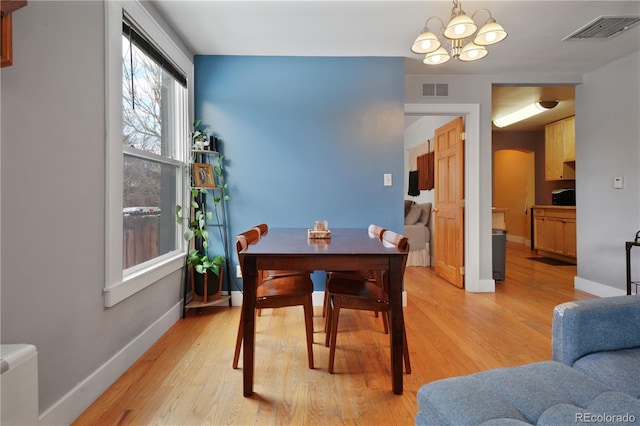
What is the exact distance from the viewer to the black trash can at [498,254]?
4.03m

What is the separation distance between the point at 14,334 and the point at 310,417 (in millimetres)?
1244

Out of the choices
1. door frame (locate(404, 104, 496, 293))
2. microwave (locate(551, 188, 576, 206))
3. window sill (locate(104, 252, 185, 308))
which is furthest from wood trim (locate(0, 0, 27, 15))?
microwave (locate(551, 188, 576, 206))

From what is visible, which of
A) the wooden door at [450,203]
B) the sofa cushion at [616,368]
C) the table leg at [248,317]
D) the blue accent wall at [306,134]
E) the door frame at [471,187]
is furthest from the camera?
the wooden door at [450,203]

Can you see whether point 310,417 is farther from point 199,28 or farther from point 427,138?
point 427,138

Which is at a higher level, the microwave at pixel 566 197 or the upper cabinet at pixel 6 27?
the upper cabinet at pixel 6 27

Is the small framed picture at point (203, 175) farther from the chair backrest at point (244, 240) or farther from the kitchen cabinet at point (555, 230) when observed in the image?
the kitchen cabinet at point (555, 230)

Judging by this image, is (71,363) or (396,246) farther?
(396,246)

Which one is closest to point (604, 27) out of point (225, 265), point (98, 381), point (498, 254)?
point (498, 254)

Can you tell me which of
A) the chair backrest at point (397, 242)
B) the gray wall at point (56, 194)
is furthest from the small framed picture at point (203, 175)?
the chair backrest at point (397, 242)

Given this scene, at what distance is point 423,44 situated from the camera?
2.03 metres

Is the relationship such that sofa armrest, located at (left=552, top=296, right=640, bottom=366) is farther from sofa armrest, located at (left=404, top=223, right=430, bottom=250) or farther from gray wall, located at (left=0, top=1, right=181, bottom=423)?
sofa armrest, located at (left=404, top=223, right=430, bottom=250)

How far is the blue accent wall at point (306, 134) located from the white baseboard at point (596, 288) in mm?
2432

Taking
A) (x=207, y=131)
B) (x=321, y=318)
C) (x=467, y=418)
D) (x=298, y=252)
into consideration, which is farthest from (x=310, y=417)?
(x=207, y=131)

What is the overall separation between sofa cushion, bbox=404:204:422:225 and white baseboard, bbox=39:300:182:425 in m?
4.09
